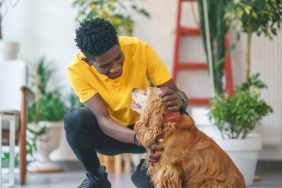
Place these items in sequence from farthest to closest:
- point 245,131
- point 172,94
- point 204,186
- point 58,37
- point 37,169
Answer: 1. point 58,37
2. point 37,169
3. point 245,131
4. point 172,94
5. point 204,186

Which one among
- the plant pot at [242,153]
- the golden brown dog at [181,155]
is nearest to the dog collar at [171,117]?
the golden brown dog at [181,155]

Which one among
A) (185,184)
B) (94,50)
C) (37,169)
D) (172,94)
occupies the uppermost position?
(94,50)

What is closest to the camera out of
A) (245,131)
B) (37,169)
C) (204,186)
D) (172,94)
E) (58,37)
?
(204,186)

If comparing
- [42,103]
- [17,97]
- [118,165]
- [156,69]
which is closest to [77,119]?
[156,69]

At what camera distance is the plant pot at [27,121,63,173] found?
5055 millimetres

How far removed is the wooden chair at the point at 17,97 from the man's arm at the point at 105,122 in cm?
172

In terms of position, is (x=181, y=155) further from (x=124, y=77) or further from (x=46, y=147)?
(x=46, y=147)

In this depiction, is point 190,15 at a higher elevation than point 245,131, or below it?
higher

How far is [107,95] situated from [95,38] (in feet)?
1.34

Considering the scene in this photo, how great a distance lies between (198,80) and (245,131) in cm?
130

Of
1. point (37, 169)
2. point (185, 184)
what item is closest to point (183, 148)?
point (185, 184)

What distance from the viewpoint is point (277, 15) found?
13.5ft

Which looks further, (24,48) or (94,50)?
(24,48)

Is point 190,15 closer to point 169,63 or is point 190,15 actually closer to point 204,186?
point 169,63
